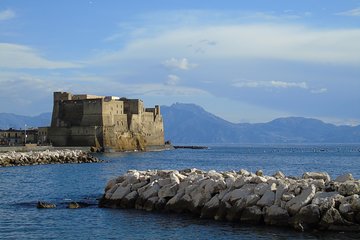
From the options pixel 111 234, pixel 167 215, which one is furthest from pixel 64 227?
pixel 167 215

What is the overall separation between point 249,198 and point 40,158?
35686 mm

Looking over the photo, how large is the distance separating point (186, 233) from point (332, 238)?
3.47 meters

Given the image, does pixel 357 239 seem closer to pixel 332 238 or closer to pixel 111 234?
pixel 332 238

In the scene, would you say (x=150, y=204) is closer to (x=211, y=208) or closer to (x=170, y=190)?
(x=170, y=190)

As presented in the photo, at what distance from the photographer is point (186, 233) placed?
14508 millimetres

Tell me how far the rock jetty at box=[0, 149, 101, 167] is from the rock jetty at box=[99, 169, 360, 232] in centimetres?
2731

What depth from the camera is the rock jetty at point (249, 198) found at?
46.5 feet

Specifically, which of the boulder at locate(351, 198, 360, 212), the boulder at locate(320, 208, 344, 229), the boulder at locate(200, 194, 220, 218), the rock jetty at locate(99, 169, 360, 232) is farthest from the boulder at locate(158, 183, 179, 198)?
the boulder at locate(351, 198, 360, 212)

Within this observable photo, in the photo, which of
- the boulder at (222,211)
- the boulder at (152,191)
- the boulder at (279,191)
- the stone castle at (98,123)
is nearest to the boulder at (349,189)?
the boulder at (279,191)

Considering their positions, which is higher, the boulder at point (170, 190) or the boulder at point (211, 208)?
the boulder at point (170, 190)

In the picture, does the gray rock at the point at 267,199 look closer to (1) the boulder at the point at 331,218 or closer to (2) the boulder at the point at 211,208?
(2) the boulder at the point at 211,208

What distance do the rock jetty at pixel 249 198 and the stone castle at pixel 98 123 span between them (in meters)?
49.0

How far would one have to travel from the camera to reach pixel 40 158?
1919 inches

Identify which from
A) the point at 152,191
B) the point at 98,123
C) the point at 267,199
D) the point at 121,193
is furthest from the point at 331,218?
the point at 98,123
